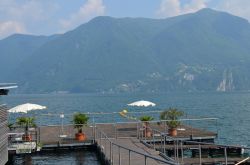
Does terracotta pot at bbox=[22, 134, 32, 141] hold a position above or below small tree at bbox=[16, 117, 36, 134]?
below

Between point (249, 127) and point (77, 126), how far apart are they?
43459 mm

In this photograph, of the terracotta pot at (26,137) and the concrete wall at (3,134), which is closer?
the concrete wall at (3,134)

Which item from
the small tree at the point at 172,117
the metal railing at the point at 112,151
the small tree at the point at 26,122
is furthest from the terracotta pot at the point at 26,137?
the small tree at the point at 172,117

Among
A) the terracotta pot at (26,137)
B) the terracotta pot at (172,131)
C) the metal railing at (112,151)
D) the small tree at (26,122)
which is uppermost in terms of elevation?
the small tree at (26,122)

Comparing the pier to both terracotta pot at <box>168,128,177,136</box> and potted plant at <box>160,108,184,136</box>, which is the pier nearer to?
terracotta pot at <box>168,128,177,136</box>

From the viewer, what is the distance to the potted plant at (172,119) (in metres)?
33.4

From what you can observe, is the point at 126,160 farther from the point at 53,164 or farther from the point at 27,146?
the point at 27,146

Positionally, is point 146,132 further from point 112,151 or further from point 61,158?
point 112,151

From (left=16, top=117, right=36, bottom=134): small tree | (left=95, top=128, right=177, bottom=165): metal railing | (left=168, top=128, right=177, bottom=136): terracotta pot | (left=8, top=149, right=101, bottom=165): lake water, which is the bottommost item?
(left=8, top=149, right=101, bottom=165): lake water

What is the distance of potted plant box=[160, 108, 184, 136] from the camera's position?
3344cm

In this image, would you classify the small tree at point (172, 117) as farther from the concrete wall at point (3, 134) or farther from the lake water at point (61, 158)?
the concrete wall at point (3, 134)

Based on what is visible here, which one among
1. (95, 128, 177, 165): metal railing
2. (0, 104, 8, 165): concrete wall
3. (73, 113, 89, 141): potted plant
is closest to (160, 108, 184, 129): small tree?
(95, 128, 177, 165): metal railing

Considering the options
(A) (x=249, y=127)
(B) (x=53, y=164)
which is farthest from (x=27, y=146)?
(A) (x=249, y=127)

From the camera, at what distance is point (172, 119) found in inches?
1359
